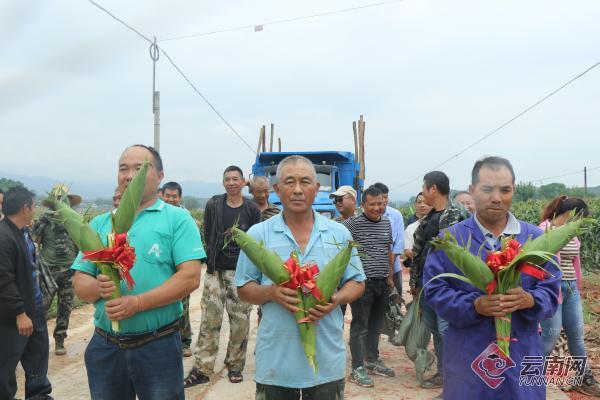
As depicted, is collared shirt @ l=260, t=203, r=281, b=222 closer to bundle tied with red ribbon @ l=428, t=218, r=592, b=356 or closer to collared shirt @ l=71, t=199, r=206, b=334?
collared shirt @ l=71, t=199, r=206, b=334

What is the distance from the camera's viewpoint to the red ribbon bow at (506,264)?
2264 millimetres

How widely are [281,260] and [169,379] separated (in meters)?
0.92

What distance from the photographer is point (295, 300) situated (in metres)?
2.37

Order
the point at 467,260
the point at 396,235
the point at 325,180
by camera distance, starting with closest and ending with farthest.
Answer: the point at 467,260 < the point at 396,235 < the point at 325,180

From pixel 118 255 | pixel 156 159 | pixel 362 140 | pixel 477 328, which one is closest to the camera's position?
pixel 118 255

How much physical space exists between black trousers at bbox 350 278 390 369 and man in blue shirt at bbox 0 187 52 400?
3.00m

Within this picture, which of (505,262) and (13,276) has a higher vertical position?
(505,262)

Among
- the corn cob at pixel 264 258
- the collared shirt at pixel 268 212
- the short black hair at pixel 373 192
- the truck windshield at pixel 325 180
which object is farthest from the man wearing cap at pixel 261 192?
the truck windshield at pixel 325 180

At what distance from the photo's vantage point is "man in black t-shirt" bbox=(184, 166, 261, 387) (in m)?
5.12

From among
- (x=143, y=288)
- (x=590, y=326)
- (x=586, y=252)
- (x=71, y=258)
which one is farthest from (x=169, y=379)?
(x=586, y=252)

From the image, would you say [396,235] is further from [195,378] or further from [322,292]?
[322,292]

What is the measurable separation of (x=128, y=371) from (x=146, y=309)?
39 centimetres

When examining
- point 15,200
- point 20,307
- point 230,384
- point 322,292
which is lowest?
point 230,384

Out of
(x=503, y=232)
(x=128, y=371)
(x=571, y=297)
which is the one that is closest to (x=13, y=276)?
(x=128, y=371)
